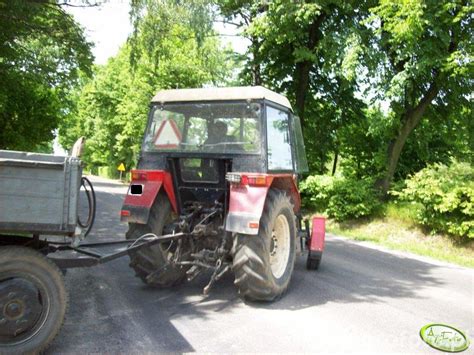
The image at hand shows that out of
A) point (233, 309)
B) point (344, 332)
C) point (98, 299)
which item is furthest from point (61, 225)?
point (344, 332)

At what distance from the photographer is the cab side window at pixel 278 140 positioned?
5.34 m

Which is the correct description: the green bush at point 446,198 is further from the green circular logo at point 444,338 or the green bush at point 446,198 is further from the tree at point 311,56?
the green circular logo at point 444,338

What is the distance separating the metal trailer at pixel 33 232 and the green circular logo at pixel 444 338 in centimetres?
339

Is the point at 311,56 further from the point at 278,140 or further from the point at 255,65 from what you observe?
the point at 278,140

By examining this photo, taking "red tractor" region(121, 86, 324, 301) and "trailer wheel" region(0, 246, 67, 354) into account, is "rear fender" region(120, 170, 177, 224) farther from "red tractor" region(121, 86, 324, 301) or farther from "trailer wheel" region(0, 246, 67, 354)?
"trailer wheel" region(0, 246, 67, 354)

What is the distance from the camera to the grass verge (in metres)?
9.70

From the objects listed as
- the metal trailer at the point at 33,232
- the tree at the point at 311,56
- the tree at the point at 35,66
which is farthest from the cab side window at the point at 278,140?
the tree at the point at 311,56

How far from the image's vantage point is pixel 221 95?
5340mm

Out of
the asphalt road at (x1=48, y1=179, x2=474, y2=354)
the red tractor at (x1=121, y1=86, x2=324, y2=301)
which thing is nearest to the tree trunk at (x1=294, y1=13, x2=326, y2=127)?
the asphalt road at (x1=48, y1=179, x2=474, y2=354)

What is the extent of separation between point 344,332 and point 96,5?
10.2 m

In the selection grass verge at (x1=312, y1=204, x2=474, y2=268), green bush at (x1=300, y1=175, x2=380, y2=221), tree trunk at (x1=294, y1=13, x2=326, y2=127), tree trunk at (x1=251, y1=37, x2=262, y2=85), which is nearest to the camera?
grass verge at (x1=312, y1=204, x2=474, y2=268)

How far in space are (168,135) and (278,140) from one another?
1392mm

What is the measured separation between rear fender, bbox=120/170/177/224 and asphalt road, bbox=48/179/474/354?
922 millimetres

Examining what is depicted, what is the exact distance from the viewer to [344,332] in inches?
172
